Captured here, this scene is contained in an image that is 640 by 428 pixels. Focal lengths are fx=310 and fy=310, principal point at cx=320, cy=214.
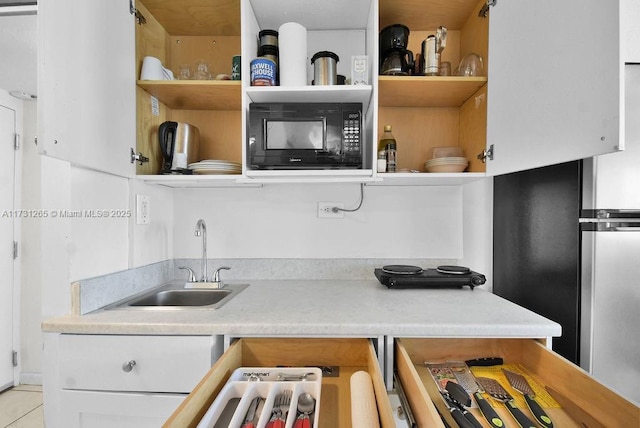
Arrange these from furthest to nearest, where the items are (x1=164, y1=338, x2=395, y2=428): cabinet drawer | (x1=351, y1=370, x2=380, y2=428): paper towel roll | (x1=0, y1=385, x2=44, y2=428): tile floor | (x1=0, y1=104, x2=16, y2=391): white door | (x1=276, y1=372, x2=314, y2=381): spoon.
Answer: (x1=0, y1=104, x2=16, y2=391): white door
(x1=0, y1=385, x2=44, y2=428): tile floor
(x1=276, y1=372, x2=314, y2=381): spoon
(x1=164, y1=338, x2=395, y2=428): cabinet drawer
(x1=351, y1=370, x2=380, y2=428): paper towel roll

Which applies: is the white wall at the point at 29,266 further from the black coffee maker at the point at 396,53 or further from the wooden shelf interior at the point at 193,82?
the black coffee maker at the point at 396,53

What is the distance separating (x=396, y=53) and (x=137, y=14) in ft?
3.80

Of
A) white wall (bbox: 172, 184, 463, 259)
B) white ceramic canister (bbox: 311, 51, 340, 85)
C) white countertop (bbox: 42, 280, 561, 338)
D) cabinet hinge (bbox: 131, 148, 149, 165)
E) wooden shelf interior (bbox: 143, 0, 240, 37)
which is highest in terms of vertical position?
wooden shelf interior (bbox: 143, 0, 240, 37)

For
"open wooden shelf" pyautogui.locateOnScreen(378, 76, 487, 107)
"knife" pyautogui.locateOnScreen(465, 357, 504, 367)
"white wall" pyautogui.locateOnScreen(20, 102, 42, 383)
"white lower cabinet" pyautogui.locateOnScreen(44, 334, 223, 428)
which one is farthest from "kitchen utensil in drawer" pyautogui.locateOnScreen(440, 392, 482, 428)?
"white wall" pyautogui.locateOnScreen(20, 102, 42, 383)

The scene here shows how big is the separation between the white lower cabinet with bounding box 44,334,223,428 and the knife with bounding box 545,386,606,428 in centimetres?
101

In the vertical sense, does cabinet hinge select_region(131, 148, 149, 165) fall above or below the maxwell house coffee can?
below

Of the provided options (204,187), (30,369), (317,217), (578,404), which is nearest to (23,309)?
(30,369)

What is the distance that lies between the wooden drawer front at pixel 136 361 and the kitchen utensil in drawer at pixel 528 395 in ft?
3.04

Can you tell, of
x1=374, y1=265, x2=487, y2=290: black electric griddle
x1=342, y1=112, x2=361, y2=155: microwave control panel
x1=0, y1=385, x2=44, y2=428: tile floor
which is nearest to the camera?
x1=342, y1=112, x2=361, y2=155: microwave control panel

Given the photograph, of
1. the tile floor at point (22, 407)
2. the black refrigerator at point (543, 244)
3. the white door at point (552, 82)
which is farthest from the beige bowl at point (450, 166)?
the tile floor at point (22, 407)

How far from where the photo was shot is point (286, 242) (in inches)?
67.3

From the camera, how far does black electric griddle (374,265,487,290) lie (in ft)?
4.64

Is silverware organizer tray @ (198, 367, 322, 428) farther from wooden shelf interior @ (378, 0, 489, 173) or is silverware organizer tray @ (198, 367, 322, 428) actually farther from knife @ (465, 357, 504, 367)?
wooden shelf interior @ (378, 0, 489, 173)

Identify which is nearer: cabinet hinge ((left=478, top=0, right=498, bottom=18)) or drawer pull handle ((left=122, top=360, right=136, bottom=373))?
drawer pull handle ((left=122, top=360, right=136, bottom=373))
